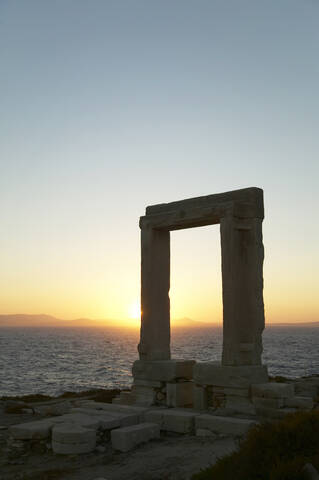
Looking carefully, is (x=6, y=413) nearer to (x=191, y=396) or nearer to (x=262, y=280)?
(x=191, y=396)

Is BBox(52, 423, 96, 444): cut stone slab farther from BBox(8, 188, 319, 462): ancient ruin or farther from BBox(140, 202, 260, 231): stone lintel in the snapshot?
BBox(140, 202, 260, 231): stone lintel

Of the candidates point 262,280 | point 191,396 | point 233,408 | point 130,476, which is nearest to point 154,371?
point 191,396

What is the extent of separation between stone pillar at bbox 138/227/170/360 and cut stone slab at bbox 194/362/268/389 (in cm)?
169

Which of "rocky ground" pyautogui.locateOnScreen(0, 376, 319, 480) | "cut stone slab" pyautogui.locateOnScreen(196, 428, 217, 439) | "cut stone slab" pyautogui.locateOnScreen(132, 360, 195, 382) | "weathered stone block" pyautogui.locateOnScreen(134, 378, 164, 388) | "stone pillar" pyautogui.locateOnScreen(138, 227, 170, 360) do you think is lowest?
"rocky ground" pyautogui.locateOnScreen(0, 376, 319, 480)

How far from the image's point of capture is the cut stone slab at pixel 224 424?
383 inches

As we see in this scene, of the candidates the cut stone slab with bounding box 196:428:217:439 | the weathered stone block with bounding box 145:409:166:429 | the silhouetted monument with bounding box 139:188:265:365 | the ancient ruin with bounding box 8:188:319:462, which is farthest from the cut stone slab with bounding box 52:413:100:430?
the silhouetted monument with bounding box 139:188:265:365

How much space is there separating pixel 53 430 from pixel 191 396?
4502mm

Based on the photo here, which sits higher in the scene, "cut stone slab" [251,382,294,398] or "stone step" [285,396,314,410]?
"cut stone slab" [251,382,294,398]

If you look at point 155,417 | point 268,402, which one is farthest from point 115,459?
point 268,402

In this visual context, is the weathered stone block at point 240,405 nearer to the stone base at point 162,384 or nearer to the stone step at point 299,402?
the stone step at point 299,402

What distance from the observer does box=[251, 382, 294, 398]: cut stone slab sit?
1094 cm

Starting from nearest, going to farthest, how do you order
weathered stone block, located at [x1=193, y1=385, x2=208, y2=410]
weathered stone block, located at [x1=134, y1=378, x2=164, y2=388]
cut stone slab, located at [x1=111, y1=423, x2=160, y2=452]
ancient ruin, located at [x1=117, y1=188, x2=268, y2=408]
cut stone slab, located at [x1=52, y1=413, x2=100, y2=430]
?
cut stone slab, located at [x1=111, y1=423, x2=160, y2=452] → cut stone slab, located at [x1=52, y1=413, x2=100, y2=430] → ancient ruin, located at [x1=117, y1=188, x2=268, y2=408] → weathered stone block, located at [x1=193, y1=385, x2=208, y2=410] → weathered stone block, located at [x1=134, y1=378, x2=164, y2=388]

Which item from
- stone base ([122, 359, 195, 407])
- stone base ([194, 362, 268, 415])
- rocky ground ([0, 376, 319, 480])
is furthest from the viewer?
stone base ([122, 359, 195, 407])

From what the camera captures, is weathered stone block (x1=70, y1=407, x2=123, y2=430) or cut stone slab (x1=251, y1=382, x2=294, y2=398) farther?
cut stone slab (x1=251, y1=382, x2=294, y2=398)
